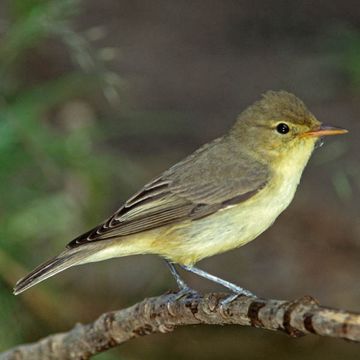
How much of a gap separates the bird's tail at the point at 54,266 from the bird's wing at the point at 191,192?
184 millimetres

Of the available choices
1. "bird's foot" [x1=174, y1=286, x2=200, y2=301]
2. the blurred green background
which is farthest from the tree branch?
the blurred green background

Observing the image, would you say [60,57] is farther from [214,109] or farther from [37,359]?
[37,359]

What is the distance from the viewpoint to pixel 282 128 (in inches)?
174

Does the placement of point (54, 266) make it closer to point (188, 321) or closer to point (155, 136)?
point (188, 321)

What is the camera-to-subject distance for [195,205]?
4312 millimetres

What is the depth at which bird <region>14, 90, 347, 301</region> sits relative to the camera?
13.5 feet

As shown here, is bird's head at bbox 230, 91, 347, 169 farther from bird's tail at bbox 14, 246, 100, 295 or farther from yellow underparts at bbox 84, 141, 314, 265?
bird's tail at bbox 14, 246, 100, 295

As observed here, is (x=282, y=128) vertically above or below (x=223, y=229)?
above

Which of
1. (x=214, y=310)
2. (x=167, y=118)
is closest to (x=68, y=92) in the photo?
(x=167, y=118)

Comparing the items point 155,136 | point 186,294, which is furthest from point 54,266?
point 155,136

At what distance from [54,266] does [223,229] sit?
0.70m

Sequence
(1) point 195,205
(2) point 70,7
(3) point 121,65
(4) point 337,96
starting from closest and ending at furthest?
1. (1) point 195,205
2. (2) point 70,7
3. (4) point 337,96
4. (3) point 121,65

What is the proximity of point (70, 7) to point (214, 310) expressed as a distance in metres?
2.54

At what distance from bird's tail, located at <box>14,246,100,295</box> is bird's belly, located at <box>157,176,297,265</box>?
0.33m
